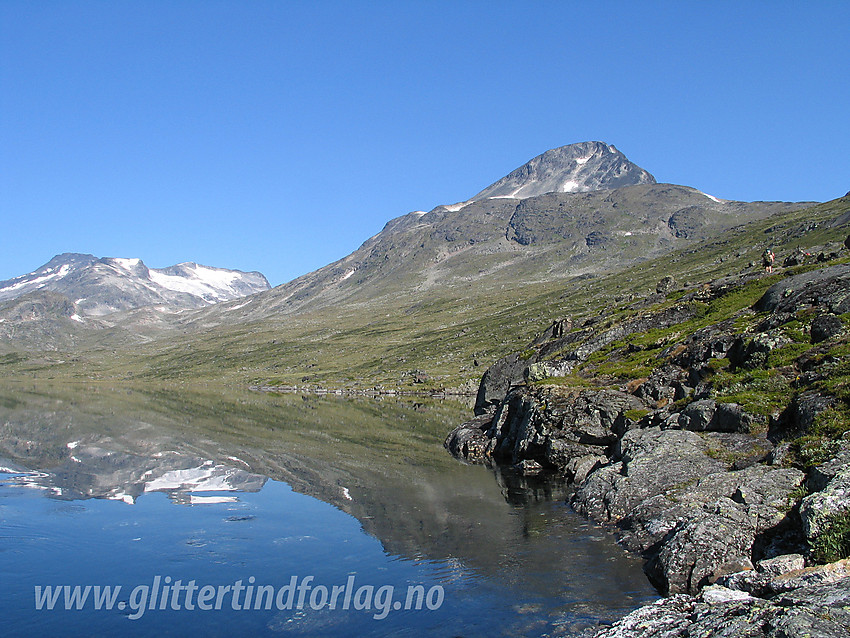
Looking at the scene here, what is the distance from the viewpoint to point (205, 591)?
25.7 metres

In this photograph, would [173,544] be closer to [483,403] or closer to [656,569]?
[656,569]

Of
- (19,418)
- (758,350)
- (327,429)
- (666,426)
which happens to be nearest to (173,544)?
(666,426)

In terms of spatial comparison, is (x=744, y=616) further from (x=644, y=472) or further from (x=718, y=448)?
(x=718, y=448)

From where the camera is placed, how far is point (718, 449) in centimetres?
3322

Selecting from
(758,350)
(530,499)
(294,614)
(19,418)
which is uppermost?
(19,418)

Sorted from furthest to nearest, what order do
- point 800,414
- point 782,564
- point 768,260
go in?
point 768,260
point 800,414
point 782,564

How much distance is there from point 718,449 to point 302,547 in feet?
78.0

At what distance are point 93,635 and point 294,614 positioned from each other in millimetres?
7228

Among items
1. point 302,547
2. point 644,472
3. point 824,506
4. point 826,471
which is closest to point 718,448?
point 644,472

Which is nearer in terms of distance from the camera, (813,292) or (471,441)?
(813,292)

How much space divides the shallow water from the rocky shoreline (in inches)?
114

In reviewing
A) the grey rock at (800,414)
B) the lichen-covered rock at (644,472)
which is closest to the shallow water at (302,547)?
the lichen-covered rock at (644,472)

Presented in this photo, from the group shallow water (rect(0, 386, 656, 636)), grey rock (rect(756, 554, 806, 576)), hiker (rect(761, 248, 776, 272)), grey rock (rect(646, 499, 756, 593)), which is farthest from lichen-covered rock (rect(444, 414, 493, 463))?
hiker (rect(761, 248, 776, 272))

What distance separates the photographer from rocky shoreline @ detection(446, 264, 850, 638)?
17.6 meters
